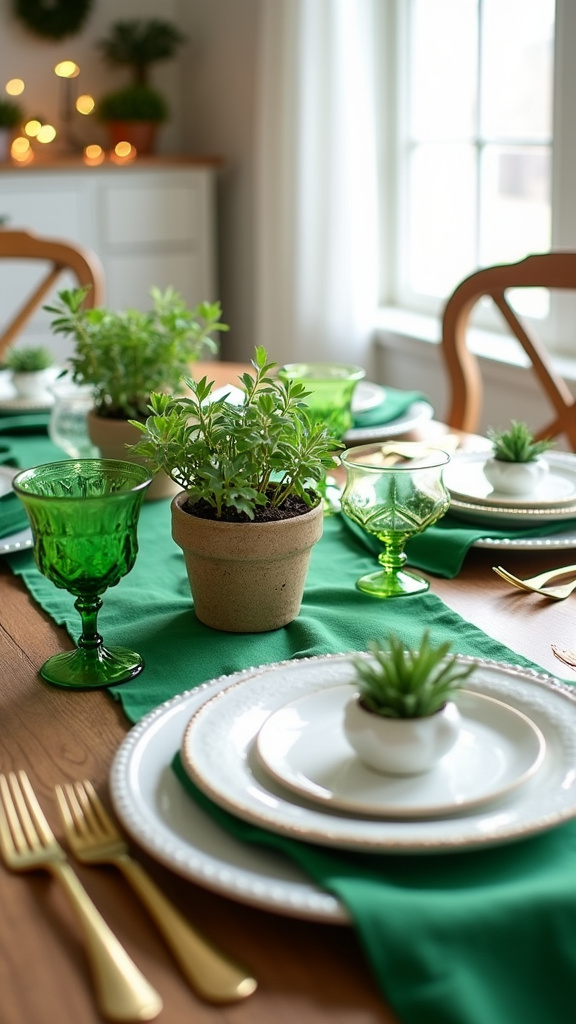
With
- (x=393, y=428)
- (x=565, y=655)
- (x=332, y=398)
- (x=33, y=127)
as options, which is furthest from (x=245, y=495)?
(x=33, y=127)

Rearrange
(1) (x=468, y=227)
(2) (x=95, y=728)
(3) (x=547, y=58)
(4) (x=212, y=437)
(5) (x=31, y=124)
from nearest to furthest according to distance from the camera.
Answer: (2) (x=95, y=728) → (4) (x=212, y=437) → (3) (x=547, y=58) → (1) (x=468, y=227) → (5) (x=31, y=124)

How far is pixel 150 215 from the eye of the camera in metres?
3.84

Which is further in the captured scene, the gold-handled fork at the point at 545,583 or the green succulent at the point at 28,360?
the green succulent at the point at 28,360

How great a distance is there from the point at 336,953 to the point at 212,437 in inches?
19.7

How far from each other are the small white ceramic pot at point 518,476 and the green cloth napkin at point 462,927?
68cm

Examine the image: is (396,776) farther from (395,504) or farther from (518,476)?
(518,476)

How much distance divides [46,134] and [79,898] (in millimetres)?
3839

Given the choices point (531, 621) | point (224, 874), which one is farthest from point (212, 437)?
point (224, 874)

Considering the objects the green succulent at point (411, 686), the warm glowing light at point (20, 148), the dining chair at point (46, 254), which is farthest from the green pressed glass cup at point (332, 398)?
the warm glowing light at point (20, 148)

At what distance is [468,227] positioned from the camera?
3.21 metres

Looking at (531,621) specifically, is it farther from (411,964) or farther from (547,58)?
(547,58)

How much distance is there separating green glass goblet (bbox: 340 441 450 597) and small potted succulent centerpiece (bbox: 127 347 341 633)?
0.09 meters

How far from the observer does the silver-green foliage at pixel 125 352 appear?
4.56 feet

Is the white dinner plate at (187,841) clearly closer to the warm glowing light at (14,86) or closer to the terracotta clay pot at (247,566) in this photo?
the terracotta clay pot at (247,566)
